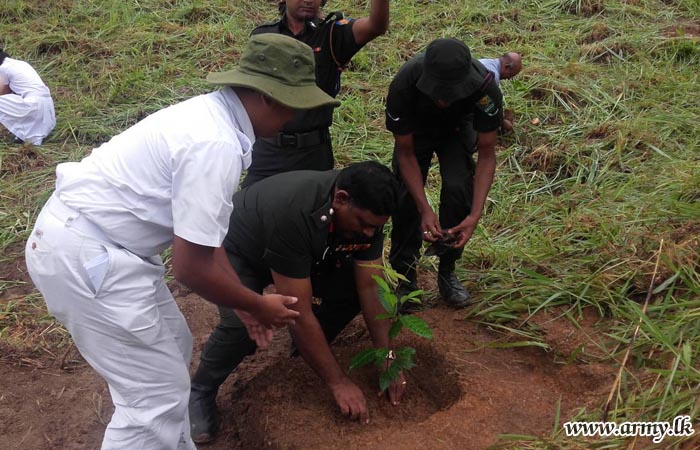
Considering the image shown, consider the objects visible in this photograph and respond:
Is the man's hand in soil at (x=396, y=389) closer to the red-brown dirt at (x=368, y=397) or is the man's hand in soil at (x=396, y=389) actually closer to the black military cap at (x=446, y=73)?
the red-brown dirt at (x=368, y=397)

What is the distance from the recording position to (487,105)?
3176 mm

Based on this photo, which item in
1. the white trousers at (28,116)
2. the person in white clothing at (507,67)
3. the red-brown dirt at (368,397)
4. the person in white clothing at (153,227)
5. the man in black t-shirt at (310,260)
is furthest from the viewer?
the white trousers at (28,116)

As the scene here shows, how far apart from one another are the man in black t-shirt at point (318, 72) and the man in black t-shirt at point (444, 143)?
0.38 m

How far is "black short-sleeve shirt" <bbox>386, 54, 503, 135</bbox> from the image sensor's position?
125 inches

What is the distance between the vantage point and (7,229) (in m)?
4.73

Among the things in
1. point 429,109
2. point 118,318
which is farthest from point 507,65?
point 118,318

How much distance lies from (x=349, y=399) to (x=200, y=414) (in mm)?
621

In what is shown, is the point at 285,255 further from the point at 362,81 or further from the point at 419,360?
the point at 362,81

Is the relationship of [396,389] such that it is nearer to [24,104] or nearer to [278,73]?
[278,73]

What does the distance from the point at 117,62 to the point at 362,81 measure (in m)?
2.35

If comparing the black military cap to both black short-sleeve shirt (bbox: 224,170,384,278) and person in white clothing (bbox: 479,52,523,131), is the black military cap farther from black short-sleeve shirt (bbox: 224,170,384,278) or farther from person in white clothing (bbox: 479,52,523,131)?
person in white clothing (bbox: 479,52,523,131)

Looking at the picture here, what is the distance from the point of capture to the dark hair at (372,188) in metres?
2.46

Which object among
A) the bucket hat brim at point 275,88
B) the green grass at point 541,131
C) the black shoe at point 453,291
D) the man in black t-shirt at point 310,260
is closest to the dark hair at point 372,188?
the man in black t-shirt at point 310,260

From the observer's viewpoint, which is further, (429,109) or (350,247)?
(429,109)
